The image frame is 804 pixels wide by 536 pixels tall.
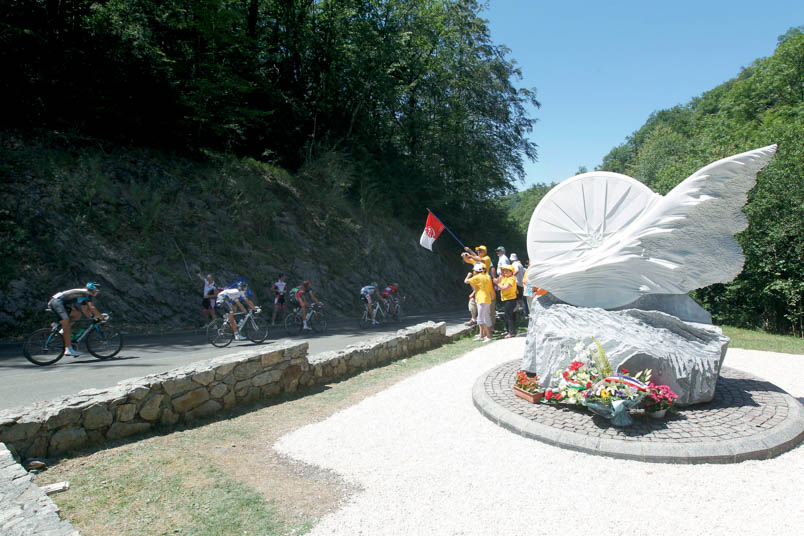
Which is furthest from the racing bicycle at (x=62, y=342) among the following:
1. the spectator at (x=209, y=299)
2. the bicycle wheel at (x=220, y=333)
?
the spectator at (x=209, y=299)

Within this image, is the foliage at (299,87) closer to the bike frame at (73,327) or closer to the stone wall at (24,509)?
the bike frame at (73,327)

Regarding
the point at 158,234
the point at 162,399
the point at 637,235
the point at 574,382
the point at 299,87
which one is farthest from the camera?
the point at 299,87

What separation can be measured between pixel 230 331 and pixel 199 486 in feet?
24.2

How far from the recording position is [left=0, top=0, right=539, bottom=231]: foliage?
1530 cm

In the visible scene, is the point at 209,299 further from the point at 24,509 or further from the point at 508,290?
the point at 24,509

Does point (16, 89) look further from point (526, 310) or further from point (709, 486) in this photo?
point (709, 486)

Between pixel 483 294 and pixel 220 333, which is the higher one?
pixel 483 294

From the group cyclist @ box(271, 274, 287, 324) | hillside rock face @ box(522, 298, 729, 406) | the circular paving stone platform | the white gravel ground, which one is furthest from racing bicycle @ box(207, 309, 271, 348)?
hillside rock face @ box(522, 298, 729, 406)

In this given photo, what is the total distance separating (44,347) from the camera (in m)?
8.60

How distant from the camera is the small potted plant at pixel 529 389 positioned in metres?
5.78

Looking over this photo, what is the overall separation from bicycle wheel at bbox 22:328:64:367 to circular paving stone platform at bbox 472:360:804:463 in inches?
308

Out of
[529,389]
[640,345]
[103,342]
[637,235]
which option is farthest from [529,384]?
[103,342]

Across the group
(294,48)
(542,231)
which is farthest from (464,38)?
(542,231)

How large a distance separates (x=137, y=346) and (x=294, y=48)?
16.4 metres
